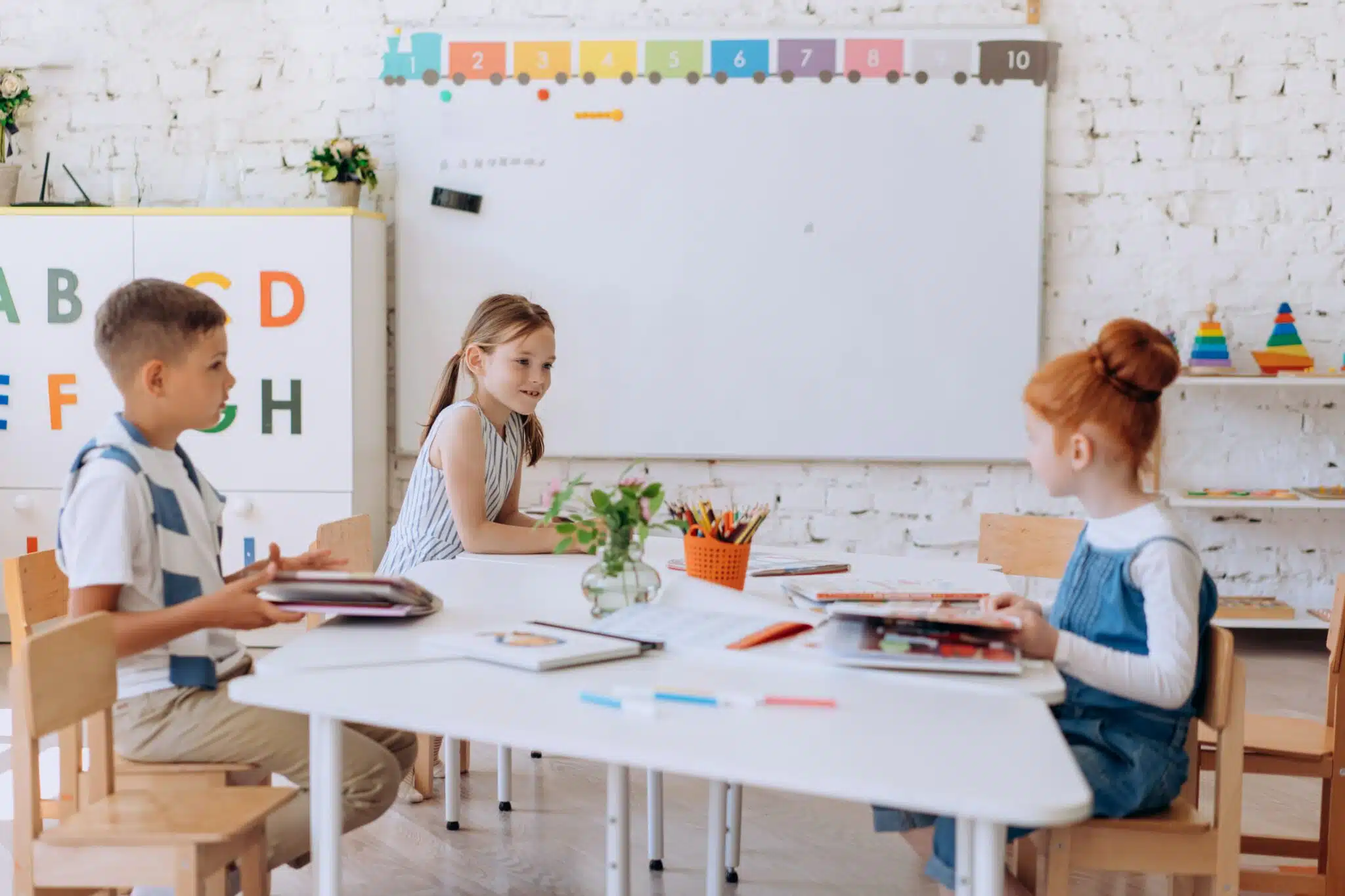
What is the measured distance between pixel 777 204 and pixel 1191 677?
2714mm

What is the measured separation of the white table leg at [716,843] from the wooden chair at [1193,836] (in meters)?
0.62

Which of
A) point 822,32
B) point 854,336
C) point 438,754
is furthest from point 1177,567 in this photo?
point 822,32

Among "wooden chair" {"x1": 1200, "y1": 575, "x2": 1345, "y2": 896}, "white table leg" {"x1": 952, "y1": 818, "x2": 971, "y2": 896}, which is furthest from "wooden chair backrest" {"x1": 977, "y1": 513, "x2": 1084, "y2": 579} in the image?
"white table leg" {"x1": 952, "y1": 818, "x2": 971, "y2": 896}

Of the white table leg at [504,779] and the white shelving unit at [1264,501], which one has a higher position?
the white shelving unit at [1264,501]

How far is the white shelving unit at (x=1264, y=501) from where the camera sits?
384cm

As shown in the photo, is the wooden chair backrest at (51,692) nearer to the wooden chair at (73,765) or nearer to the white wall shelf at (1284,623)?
the wooden chair at (73,765)

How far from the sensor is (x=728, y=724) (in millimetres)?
1296

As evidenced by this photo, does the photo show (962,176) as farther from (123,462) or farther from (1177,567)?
(123,462)

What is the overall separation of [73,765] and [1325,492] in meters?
3.60

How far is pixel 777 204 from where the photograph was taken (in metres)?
4.06

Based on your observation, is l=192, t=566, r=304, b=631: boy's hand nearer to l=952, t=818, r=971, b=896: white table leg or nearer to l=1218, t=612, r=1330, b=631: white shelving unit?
l=952, t=818, r=971, b=896: white table leg

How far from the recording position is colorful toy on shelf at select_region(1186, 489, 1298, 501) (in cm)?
390

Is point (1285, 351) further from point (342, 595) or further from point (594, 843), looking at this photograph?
point (342, 595)

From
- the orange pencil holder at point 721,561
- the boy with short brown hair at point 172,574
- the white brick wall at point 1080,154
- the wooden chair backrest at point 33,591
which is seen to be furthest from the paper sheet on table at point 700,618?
the white brick wall at point 1080,154
